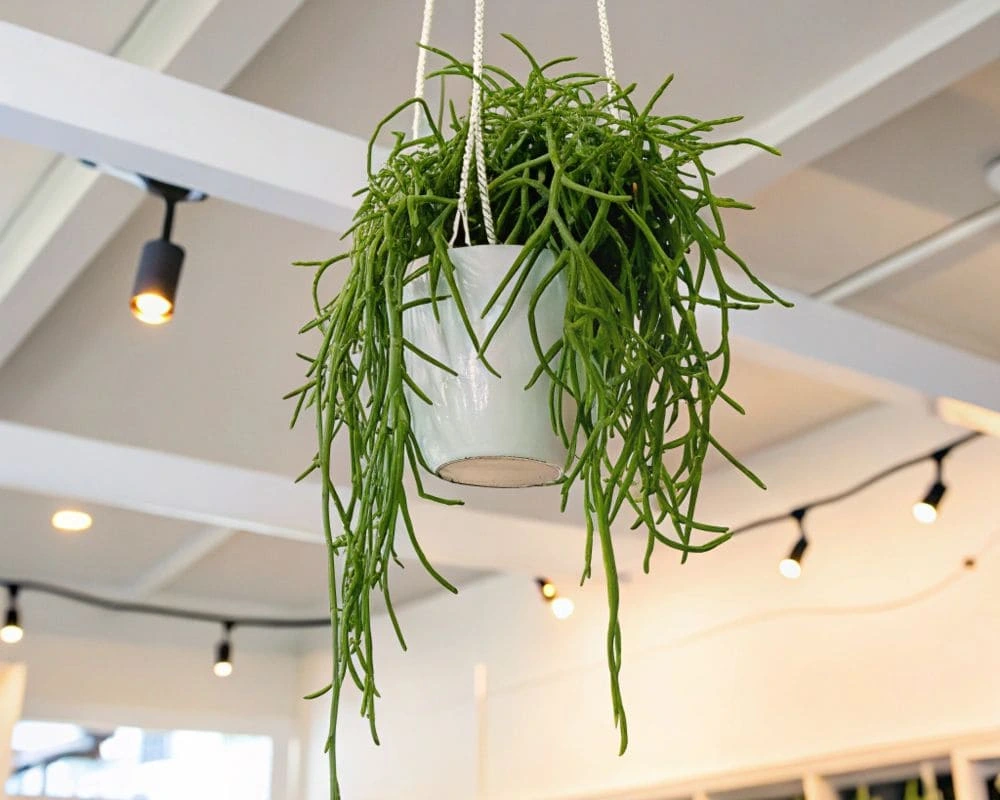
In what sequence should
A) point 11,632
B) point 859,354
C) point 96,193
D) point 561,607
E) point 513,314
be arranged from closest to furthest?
1. point 513,314
2. point 96,193
3. point 859,354
4. point 561,607
5. point 11,632

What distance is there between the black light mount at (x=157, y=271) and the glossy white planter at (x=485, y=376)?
4.38ft

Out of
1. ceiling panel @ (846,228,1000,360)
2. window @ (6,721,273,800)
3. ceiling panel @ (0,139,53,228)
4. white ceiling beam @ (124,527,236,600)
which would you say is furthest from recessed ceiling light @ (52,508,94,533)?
ceiling panel @ (846,228,1000,360)

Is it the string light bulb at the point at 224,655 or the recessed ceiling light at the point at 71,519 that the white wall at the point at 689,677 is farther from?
the recessed ceiling light at the point at 71,519

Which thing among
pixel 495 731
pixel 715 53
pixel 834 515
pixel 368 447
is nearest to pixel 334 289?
pixel 715 53

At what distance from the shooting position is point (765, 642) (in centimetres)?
364

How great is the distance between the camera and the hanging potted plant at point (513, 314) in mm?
770

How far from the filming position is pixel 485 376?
0.83m

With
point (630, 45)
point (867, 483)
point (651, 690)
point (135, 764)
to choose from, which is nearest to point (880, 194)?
point (630, 45)

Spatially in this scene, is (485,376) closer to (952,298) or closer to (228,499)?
(952,298)

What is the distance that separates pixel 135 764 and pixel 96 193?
3685mm

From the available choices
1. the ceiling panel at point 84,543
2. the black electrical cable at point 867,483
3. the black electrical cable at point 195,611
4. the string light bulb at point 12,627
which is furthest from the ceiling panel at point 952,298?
the string light bulb at point 12,627

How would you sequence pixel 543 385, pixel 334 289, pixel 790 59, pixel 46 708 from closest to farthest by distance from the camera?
pixel 543 385 → pixel 790 59 → pixel 334 289 → pixel 46 708

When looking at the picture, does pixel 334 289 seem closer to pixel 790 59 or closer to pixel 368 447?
pixel 790 59

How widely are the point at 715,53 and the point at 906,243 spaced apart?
Result: 85 centimetres
